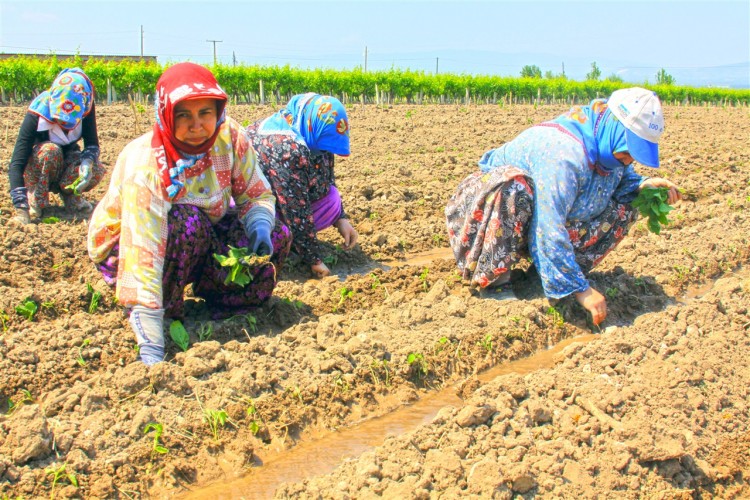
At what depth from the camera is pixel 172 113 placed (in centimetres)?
300

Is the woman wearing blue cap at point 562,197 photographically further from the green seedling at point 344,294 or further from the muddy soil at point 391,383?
the green seedling at point 344,294

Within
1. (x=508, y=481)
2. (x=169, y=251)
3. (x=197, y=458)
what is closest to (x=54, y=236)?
(x=169, y=251)

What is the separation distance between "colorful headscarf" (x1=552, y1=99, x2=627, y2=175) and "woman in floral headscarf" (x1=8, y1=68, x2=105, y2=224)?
3.66m

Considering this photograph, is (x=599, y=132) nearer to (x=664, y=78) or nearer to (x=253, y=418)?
(x=253, y=418)

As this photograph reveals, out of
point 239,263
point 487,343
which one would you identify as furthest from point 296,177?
point 487,343

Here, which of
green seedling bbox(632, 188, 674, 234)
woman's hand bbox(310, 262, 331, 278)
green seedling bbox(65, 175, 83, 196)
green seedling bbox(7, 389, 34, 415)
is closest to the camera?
green seedling bbox(7, 389, 34, 415)

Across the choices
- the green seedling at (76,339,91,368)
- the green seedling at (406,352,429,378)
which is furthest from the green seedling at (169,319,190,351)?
the green seedling at (406,352,429,378)

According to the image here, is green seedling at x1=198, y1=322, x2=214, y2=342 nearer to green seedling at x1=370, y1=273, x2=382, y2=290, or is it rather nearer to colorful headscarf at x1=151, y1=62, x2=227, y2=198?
colorful headscarf at x1=151, y1=62, x2=227, y2=198

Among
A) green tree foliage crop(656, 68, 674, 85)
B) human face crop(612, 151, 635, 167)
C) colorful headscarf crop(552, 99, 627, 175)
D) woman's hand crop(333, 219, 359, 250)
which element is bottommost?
woman's hand crop(333, 219, 359, 250)

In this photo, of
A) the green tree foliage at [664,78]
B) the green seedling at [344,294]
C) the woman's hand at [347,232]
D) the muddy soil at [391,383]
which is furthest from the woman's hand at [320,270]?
the green tree foliage at [664,78]

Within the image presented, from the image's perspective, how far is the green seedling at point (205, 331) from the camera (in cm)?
351

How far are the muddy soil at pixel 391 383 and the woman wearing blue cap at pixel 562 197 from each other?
0.89 ft

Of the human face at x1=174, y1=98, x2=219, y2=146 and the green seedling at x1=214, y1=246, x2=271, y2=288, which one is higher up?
the human face at x1=174, y1=98, x2=219, y2=146

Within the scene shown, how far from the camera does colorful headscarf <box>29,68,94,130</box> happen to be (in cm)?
530
